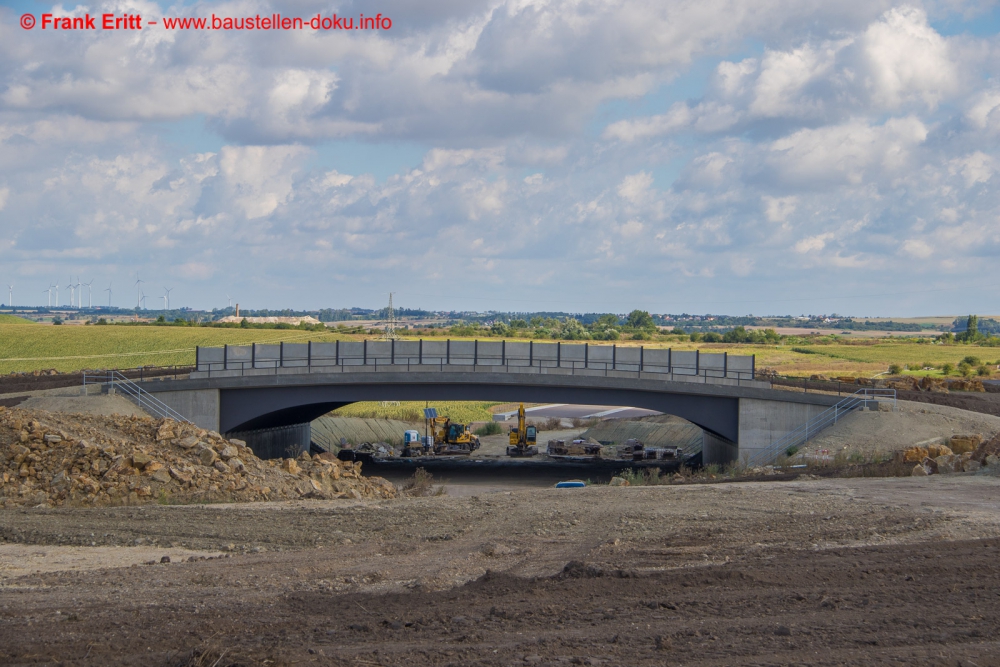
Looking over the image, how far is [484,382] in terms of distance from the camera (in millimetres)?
44750

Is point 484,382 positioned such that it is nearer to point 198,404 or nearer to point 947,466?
point 198,404

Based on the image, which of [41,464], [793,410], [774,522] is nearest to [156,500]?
[41,464]

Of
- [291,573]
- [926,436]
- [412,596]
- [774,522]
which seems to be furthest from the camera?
[926,436]

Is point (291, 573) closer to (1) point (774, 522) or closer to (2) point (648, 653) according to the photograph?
(2) point (648, 653)

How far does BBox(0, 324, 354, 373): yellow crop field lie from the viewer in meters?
80.5

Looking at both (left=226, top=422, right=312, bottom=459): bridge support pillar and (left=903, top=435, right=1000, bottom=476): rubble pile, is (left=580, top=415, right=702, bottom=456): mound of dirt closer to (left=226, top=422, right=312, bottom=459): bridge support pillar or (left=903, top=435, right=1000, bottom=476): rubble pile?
(left=226, top=422, right=312, bottom=459): bridge support pillar

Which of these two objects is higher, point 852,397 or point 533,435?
point 852,397

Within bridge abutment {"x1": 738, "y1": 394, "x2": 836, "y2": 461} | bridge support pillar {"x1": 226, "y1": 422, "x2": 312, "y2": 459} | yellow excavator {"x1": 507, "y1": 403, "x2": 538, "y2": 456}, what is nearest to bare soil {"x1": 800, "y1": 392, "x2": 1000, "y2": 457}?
bridge abutment {"x1": 738, "y1": 394, "x2": 836, "y2": 461}

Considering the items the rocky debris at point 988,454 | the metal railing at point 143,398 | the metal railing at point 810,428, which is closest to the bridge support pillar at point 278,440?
the metal railing at point 143,398

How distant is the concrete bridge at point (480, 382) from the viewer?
42.8 m

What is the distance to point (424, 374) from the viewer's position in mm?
44781

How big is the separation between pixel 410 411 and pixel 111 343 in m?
37.0

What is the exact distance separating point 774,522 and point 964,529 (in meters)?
3.72

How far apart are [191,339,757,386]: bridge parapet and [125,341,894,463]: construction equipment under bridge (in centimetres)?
5
